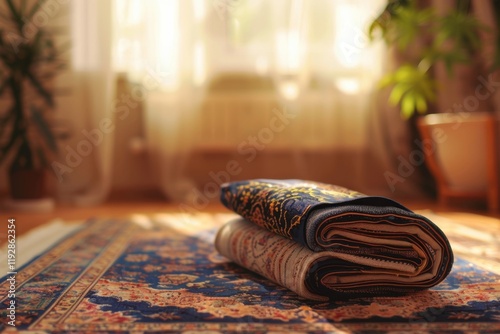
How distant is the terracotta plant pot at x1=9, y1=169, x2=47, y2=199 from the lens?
140 inches

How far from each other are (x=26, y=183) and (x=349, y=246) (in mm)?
2572

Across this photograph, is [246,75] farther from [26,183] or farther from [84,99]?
[26,183]

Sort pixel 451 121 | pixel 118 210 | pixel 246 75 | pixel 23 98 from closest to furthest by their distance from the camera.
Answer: pixel 451 121 → pixel 118 210 → pixel 23 98 → pixel 246 75

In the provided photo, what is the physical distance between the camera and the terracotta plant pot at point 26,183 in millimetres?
3559

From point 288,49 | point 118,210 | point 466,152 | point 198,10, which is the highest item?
point 198,10

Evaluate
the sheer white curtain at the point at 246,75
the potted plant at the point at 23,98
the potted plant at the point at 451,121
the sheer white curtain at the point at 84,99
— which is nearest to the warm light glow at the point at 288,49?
the sheer white curtain at the point at 246,75

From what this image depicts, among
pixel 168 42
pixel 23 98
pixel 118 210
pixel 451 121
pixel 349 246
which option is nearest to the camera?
pixel 349 246

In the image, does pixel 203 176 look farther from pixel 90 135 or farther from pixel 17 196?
pixel 17 196

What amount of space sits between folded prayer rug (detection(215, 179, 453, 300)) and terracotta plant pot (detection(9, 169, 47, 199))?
2.31m

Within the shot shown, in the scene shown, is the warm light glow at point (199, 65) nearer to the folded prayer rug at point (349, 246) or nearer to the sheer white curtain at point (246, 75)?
the sheer white curtain at point (246, 75)

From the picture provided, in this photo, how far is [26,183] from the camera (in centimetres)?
356

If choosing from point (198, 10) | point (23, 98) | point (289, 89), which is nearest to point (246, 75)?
point (289, 89)

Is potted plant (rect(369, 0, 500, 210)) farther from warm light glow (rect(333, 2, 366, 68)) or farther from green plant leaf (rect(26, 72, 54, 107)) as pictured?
green plant leaf (rect(26, 72, 54, 107))

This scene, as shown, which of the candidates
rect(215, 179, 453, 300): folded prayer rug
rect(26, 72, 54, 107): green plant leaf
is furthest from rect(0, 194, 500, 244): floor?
rect(215, 179, 453, 300): folded prayer rug
